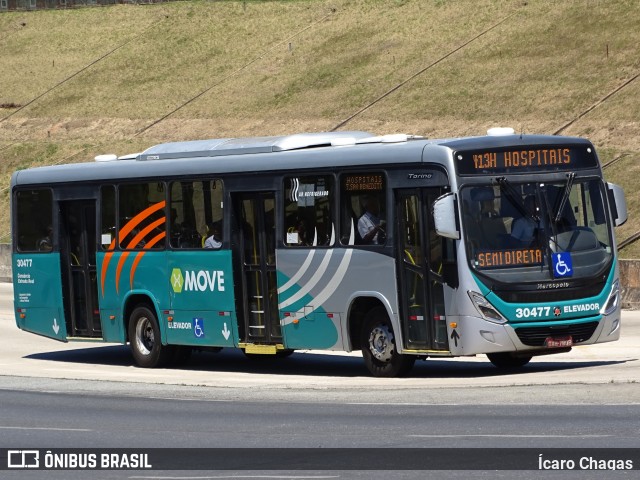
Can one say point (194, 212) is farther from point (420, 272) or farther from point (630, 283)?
point (630, 283)

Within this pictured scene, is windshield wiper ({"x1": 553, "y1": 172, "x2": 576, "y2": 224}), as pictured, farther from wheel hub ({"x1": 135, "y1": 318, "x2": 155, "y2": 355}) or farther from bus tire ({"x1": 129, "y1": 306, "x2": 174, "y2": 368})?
wheel hub ({"x1": 135, "y1": 318, "x2": 155, "y2": 355})

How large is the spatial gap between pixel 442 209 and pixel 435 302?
133 centimetres

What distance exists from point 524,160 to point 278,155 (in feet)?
12.2

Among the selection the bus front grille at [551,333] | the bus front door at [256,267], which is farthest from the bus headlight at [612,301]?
the bus front door at [256,267]

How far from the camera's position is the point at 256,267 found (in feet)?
67.8

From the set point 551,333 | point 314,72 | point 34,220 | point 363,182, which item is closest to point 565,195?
point 551,333

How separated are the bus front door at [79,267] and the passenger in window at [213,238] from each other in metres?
2.86

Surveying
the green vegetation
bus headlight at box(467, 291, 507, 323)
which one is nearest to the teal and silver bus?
bus headlight at box(467, 291, 507, 323)

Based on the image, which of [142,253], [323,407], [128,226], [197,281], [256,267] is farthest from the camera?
[128,226]

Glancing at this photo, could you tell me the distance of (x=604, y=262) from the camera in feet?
61.2

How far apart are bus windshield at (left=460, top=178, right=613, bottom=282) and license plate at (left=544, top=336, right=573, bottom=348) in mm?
760

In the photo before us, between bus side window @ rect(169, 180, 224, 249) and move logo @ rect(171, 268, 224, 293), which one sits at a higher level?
bus side window @ rect(169, 180, 224, 249)

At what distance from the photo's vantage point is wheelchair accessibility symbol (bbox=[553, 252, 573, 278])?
1825 cm
